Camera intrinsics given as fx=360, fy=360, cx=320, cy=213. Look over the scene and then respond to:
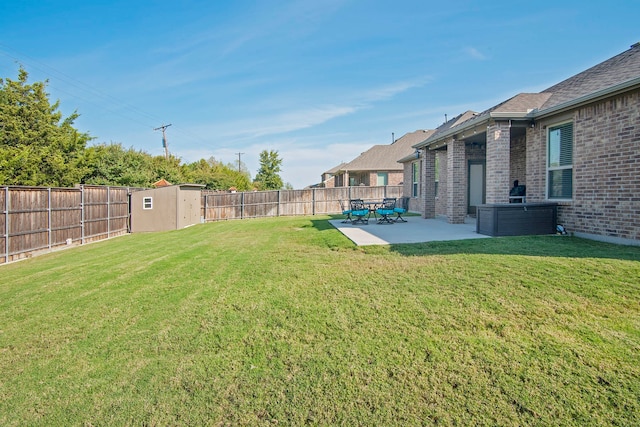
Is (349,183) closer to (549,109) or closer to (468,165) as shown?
(468,165)

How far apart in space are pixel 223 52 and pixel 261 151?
31874mm

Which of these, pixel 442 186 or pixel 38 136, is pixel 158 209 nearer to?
pixel 38 136

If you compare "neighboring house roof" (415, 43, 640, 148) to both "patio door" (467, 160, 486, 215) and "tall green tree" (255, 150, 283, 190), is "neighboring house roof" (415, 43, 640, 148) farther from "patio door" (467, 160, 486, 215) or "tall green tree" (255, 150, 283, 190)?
"tall green tree" (255, 150, 283, 190)

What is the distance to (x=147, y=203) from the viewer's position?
18109 mm

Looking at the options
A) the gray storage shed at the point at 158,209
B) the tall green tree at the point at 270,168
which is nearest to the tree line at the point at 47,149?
the gray storage shed at the point at 158,209

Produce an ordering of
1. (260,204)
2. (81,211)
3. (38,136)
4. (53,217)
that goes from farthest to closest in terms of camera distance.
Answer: (260,204) → (38,136) → (81,211) → (53,217)

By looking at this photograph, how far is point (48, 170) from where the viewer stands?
20.6 metres

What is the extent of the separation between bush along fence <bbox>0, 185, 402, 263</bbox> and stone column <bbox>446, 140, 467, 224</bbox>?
12.9 metres

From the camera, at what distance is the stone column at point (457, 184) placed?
12031 millimetres

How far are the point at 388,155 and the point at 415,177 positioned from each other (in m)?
12.7

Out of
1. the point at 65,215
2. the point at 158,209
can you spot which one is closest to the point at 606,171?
the point at 65,215

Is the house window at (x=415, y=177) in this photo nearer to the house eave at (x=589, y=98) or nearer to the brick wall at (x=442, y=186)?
the brick wall at (x=442, y=186)

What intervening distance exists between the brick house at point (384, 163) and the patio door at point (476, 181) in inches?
568

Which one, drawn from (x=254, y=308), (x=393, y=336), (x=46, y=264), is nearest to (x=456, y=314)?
(x=393, y=336)
